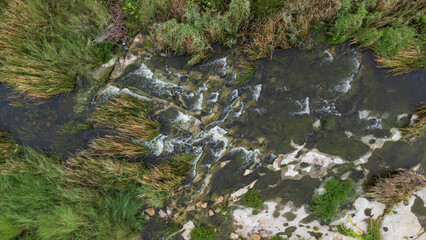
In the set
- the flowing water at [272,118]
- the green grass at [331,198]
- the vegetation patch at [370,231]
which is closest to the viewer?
the flowing water at [272,118]

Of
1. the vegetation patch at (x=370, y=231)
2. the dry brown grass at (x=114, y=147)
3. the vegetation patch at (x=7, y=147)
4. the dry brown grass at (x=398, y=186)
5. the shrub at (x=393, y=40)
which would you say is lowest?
the vegetation patch at (x=370, y=231)

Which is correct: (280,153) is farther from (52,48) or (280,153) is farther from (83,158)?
(52,48)

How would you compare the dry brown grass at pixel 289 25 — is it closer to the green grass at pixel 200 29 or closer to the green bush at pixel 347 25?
the green bush at pixel 347 25

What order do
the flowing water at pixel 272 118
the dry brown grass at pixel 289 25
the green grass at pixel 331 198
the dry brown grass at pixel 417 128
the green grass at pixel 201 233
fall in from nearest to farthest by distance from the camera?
the dry brown grass at pixel 289 25, the dry brown grass at pixel 417 128, the flowing water at pixel 272 118, the green grass at pixel 331 198, the green grass at pixel 201 233

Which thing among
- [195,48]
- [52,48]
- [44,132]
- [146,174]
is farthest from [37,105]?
[195,48]

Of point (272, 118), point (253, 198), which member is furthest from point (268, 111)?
point (253, 198)

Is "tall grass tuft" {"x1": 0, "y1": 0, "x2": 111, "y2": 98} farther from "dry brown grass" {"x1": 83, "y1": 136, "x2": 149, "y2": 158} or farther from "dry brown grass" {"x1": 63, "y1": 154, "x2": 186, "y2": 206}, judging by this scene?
"dry brown grass" {"x1": 63, "y1": 154, "x2": 186, "y2": 206}

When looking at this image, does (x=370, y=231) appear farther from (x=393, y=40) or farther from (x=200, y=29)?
(x=200, y=29)

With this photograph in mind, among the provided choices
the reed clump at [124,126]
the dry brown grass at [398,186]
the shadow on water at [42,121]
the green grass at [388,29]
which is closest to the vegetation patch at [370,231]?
the dry brown grass at [398,186]
